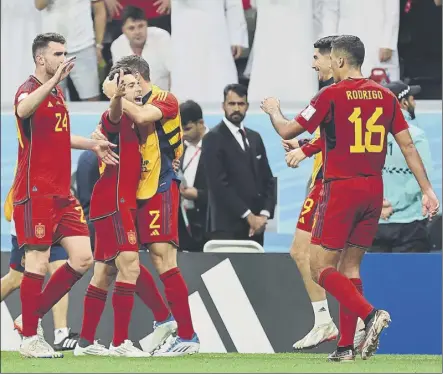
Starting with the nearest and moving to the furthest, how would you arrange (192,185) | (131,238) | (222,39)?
1. (131,238)
2. (192,185)
3. (222,39)

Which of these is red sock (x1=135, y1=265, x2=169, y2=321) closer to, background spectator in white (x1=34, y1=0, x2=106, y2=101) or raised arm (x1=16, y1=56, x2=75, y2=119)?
raised arm (x1=16, y1=56, x2=75, y2=119)

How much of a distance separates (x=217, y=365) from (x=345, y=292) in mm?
893

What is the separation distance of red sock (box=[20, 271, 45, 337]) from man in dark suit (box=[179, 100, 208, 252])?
2.17m

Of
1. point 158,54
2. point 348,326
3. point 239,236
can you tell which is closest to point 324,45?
point 348,326

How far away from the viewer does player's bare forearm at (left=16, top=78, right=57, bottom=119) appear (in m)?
8.28

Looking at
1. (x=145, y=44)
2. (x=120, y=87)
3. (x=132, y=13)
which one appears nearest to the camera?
(x=120, y=87)

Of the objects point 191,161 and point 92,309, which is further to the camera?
point 191,161

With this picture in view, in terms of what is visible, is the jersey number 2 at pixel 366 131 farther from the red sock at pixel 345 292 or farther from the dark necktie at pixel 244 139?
the dark necktie at pixel 244 139

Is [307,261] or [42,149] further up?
[42,149]

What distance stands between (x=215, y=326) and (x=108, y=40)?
2666 millimetres

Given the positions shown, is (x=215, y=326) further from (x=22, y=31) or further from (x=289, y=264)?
(x=22, y=31)

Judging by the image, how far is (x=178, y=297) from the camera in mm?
8875

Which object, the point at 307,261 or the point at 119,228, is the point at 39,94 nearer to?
the point at 119,228

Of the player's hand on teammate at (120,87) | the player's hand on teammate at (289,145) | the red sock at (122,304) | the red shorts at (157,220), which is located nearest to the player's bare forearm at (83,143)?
the player's hand on teammate at (120,87)
